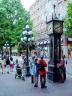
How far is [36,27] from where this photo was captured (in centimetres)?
9500

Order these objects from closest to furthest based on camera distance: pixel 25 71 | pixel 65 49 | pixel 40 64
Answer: pixel 40 64 < pixel 25 71 < pixel 65 49

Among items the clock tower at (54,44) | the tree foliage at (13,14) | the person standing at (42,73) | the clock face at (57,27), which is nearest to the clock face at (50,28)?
the clock tower at (54,44)

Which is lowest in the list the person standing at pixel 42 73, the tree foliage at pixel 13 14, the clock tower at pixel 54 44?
the person standing at pixel 42 73

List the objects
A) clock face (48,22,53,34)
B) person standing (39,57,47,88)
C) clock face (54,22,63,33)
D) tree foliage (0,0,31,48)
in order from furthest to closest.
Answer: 1. tree foliage (0,0,31,48)
2. clock face (48,22,53,34)
3. clock face (54,22,63,33)
4. person standing (39,57,47,88)

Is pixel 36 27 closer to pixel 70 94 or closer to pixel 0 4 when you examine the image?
pixel 0 4

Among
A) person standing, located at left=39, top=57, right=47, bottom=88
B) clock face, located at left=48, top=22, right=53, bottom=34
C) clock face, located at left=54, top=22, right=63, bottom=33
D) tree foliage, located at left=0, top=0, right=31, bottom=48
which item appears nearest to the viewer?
person standing, located at left=39, top=57, right=47, bottom=88

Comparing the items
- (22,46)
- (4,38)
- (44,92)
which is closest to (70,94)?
(44,92)

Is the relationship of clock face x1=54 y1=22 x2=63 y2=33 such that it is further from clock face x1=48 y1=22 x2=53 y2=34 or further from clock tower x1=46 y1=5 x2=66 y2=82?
clock face x1=48 y1=22 x2=53 y2=34

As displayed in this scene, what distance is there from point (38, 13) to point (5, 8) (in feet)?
113

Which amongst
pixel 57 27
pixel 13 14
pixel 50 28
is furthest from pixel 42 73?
pixel 13 14

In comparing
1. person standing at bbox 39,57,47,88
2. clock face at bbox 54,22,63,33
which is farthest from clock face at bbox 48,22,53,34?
person standing at bbox 39,57,47,88

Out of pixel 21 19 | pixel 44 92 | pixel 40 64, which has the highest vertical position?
pixel 21 19

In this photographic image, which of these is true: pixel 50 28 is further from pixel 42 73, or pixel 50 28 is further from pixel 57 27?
pixel 42 73

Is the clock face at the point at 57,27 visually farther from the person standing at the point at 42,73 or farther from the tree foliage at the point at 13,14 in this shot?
the tree foliage at the point at 13,14
